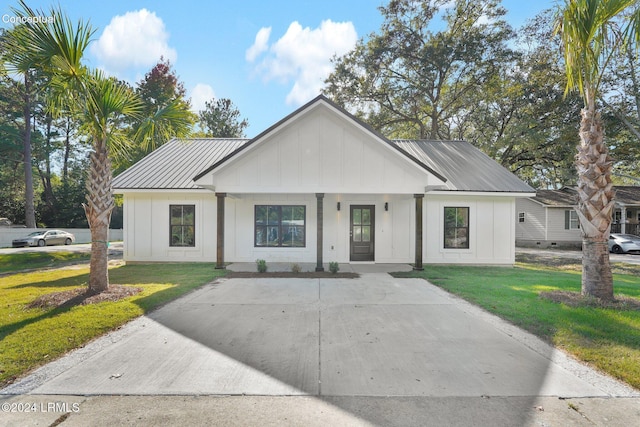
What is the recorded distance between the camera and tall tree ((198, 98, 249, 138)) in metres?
37.2

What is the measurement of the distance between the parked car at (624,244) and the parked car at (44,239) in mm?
39829

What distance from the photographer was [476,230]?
11.9m

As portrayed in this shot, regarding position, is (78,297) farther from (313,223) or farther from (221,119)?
(221,119)

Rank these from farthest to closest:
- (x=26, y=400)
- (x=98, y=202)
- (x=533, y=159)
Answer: (x=533, y=159) < (x=98, y=202) < (x=26, y=400)

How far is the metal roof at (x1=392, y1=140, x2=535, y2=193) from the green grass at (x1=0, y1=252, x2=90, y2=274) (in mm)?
15415

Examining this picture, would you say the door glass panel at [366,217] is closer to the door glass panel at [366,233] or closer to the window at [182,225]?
the door glass panel at [366,233]

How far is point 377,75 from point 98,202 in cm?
2029

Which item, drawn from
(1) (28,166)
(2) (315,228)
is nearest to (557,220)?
(2) (315,228)

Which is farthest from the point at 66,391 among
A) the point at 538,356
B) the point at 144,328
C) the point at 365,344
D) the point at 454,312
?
the point at 454,312

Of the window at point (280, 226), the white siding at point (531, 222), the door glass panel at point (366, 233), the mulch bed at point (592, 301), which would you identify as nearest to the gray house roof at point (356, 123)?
the window at point (280, 226)

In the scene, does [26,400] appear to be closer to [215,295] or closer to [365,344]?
[365,344]

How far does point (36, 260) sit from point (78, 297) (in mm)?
11286

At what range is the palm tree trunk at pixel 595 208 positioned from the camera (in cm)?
597

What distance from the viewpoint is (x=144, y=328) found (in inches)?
190
